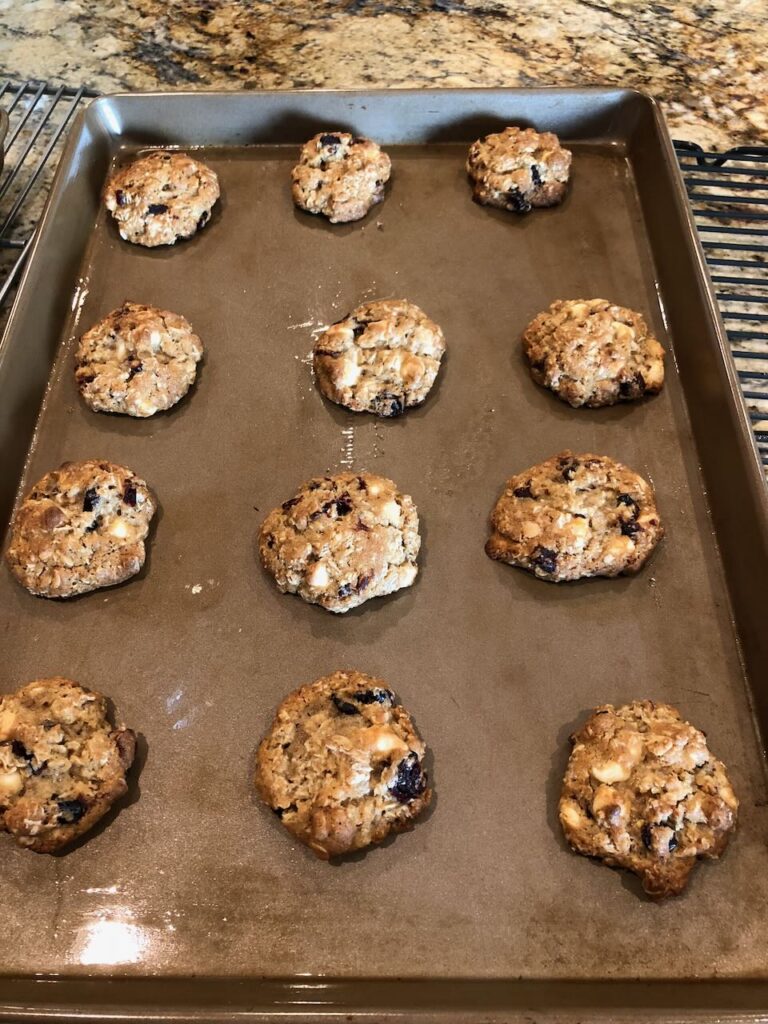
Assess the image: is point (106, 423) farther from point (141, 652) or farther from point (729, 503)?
point (729, 503)

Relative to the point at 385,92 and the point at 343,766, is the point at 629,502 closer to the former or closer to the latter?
Answer: the point at 343,766

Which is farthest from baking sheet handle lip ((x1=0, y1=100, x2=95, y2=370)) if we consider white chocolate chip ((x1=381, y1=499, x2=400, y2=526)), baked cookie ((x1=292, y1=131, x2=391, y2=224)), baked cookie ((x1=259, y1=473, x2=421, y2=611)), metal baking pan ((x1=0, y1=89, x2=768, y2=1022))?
white chocolate chip ((x1=381, y1=499, x2=400, y2=526))

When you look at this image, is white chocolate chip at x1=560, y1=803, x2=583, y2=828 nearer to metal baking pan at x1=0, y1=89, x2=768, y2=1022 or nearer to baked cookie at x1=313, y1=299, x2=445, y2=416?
metal baking pan at x1=0, y1=89, x2=768, y2=1022

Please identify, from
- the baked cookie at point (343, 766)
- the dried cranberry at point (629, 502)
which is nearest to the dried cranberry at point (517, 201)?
the dried cranberry at point (629, 502)

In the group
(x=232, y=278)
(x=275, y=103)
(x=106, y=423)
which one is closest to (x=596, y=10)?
(x=275, y=103)

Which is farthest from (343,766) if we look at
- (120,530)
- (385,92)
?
(385,92)
